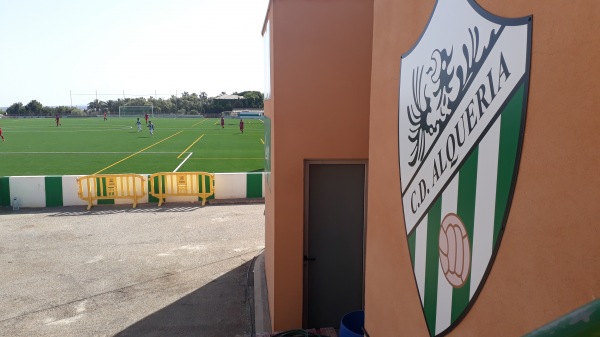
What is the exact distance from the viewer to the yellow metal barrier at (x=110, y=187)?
1603 centimetres

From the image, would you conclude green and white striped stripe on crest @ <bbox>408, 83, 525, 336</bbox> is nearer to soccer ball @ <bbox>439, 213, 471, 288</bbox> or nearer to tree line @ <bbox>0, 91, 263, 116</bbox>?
soccer ball @ <bbox>439, 213, 471, 288</bbox>

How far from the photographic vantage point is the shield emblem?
2.03 m

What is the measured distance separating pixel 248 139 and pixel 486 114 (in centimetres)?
3810

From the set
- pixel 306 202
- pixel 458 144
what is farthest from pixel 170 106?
pixel 458 144

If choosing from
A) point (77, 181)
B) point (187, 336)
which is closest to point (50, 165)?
point (77, 181)

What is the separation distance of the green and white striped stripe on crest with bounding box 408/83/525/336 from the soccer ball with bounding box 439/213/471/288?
35mm

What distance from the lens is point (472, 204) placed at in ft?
7.61

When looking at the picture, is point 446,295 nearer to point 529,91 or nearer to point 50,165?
point 529,91

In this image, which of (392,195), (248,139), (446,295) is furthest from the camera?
(248,139)

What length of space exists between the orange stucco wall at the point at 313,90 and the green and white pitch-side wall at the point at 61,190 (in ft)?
32.1

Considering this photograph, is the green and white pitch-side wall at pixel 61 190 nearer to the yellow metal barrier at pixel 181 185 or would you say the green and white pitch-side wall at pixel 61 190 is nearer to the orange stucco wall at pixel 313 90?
the yellow metal barrier at pixel 181 185

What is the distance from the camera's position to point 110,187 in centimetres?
1611

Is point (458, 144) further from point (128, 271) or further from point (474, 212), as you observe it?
point (128, 271)

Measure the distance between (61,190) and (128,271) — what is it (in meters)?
7.08
